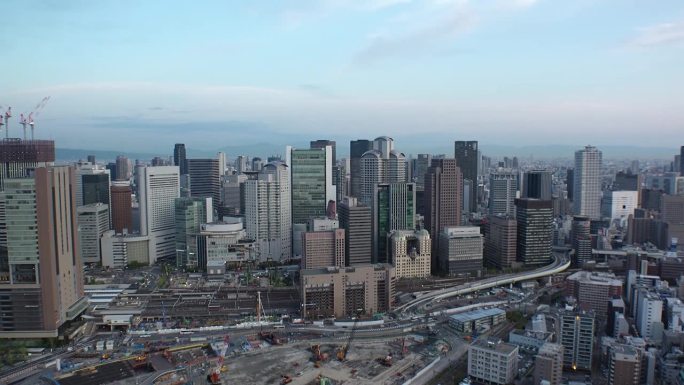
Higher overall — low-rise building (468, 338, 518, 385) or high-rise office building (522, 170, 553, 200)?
high-rise office building (522, 170, 553, 200)

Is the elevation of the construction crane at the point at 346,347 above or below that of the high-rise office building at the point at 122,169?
below

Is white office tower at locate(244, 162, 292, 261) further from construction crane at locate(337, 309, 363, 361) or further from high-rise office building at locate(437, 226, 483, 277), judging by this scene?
construction crane at locate(337, 309, 363, 361)

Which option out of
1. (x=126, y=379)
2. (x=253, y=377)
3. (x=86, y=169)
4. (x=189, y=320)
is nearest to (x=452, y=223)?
(x=189, y=320)

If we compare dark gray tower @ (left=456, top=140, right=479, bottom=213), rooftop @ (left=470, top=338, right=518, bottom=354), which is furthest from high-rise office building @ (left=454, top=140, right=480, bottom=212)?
rooftop @ (left=470, top=338, right=518, bottom=354)

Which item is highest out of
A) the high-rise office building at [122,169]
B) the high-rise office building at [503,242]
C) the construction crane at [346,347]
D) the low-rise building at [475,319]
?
the high-rise office building at [122,169]

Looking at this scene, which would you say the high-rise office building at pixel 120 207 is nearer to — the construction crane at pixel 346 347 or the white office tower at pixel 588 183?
the construction crane at pixel 346 347

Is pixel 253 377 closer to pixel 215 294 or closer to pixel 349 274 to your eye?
pixel 349 274

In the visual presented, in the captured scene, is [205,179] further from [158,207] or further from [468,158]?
[468,158]

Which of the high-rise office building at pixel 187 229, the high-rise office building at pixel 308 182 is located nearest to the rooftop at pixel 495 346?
the high-rise office building at pixel 308 182
